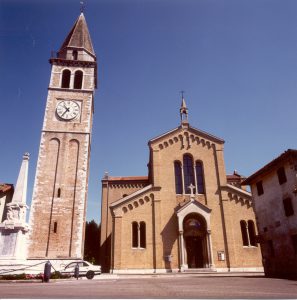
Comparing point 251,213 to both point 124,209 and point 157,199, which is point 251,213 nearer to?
point 157,199

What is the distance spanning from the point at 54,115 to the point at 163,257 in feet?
63.4

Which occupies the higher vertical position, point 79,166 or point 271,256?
point 79,166

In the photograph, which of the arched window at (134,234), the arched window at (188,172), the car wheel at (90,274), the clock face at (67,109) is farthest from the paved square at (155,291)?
the clock face at (67,109)

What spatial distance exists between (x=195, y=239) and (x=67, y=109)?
20078 mm

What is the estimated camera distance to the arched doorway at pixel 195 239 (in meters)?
25.4

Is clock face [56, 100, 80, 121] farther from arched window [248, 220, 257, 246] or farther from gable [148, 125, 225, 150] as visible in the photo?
arched window [248, 220, 257, 246]

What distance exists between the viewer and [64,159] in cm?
Answer: 2852

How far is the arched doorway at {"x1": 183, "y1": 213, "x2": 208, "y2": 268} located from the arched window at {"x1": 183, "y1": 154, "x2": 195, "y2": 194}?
299 centimetres

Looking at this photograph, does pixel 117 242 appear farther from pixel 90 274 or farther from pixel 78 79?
pixel 78 79

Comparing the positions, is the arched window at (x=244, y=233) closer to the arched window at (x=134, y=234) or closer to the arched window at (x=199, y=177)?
the arched window at (x=199, y=177)

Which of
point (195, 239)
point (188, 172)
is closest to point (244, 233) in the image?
point (195, 239)

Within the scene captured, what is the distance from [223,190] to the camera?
27.4 meters

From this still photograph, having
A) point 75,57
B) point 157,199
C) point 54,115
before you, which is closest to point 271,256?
point 157,199

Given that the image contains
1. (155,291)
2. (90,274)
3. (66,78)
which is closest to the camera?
(155,291)
